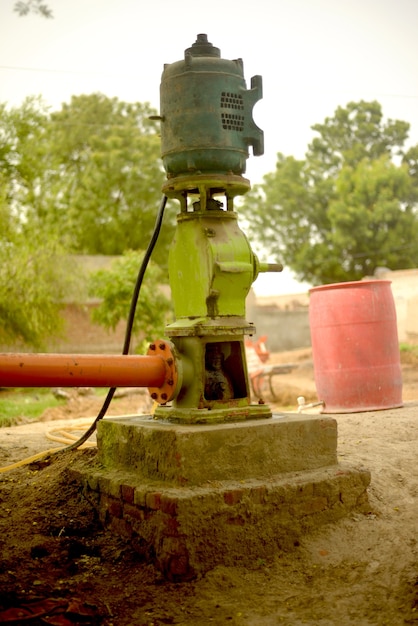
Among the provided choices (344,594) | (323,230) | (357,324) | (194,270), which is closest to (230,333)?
(194,270)

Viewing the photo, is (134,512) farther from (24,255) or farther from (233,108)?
(24,255)

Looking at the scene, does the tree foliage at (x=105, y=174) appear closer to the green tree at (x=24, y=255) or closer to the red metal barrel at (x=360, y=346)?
the green tree at (x=24, y=255)

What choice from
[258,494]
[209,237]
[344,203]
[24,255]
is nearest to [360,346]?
[209,237]

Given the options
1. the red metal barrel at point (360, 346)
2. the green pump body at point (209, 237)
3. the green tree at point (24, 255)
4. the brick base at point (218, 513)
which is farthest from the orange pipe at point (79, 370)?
the green tree at point (24, 255)

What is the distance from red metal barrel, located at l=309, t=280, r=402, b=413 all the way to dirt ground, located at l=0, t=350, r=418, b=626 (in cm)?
264

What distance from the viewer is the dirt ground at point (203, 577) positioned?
2.86 m

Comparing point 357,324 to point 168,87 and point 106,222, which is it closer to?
point 168,87

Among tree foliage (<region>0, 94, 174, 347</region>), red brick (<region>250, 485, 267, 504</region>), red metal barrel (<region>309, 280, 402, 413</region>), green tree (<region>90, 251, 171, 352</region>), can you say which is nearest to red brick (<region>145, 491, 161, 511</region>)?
red brick (<region>250, 485, 267, 504</region>)

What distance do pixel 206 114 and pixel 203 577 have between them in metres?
2.28

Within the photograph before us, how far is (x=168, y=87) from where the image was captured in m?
3.81

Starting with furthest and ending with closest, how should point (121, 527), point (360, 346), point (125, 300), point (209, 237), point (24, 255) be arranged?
point (125, 300) < point (24, 255) < point (360, 346) < point (209, 237) < point (121, 527)

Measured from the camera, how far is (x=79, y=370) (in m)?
3.49

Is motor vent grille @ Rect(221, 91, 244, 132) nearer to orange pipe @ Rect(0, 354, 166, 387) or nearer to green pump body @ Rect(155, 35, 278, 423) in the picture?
green pump body @ Rect(155, 35, 278, 423)

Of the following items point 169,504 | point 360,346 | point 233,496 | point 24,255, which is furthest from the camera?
point 24,255
